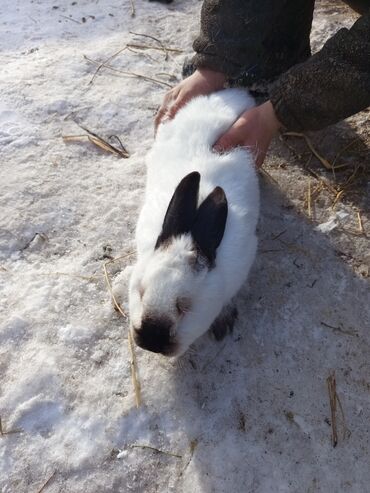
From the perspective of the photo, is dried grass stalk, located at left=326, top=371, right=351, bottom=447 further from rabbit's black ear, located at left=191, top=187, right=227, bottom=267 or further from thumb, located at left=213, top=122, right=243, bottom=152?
thumb, located at left=213, top=122, right=243, bottom=152

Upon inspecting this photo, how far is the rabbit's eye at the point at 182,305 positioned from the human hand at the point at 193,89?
138 cm

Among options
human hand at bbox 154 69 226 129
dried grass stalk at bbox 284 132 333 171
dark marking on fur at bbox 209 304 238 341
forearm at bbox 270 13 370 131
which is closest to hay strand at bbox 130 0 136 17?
human hand at bbox 154 69 226 129

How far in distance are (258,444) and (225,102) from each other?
177 cm

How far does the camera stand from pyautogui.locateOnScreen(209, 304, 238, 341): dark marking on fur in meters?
2.42

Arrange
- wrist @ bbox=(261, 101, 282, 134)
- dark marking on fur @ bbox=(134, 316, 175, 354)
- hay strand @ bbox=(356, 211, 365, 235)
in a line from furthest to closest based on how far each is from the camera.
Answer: hay strand @ bbox=(356, 211, 365, 235) → wrist @ bbox=(261, 101, 282, 134) → dark marking on fur @ bbox=(134, 316, 175, 354)

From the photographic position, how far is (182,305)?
2.01m

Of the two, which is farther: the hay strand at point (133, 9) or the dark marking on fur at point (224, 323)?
the hay strand at point (133, 9)

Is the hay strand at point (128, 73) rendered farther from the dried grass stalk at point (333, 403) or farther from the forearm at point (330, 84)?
the dried grass stalk at point (333, 403)

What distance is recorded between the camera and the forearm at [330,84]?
2.60 m

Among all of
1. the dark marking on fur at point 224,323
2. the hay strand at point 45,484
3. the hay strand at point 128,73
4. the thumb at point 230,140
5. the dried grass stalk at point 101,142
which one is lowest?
the hay strand at point 45,484

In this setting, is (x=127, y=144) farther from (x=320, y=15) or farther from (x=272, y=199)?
(x=320, y=15)

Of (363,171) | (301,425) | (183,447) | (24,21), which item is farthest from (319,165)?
(24,21)

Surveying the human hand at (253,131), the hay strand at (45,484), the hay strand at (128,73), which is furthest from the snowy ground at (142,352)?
the human hand at (253,131)

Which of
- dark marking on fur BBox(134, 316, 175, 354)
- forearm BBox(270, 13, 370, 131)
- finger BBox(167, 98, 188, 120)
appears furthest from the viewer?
finger BBox(167, 98, 188, 120)
